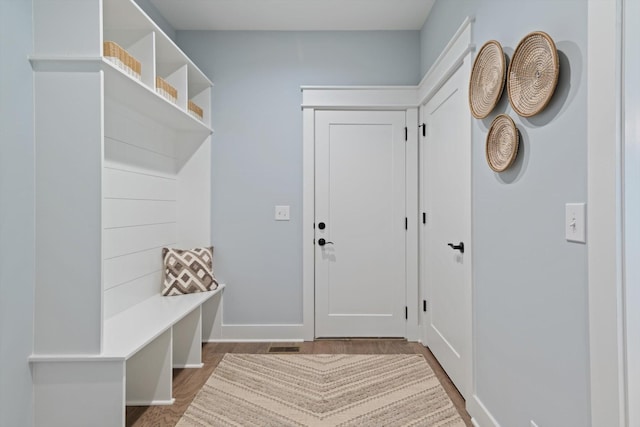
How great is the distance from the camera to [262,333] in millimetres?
3303

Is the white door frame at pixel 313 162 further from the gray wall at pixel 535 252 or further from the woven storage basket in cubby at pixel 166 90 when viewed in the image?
the gray wall at pixel 535 252

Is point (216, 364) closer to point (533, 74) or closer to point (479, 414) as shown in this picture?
point (479, 414)

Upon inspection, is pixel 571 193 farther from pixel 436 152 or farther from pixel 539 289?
pixel 436 152

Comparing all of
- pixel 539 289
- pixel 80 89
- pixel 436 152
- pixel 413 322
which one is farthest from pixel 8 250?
pixel 413 322

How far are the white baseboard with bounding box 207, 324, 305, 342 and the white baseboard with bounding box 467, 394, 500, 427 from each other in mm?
1542

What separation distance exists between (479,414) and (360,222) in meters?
1.69

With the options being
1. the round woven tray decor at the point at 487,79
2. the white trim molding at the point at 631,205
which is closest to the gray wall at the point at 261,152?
the round woven tray decor at the point at 487,79

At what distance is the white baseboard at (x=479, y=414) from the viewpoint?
1842 millimetres

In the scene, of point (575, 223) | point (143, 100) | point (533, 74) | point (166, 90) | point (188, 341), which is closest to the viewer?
point (575, 223)

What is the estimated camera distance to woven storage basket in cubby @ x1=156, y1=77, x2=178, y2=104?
2.35m

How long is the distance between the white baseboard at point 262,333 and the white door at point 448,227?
1057mm

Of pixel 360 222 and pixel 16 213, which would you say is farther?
pixel 360 222


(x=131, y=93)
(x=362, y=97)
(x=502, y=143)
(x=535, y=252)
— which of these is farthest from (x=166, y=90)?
(x=535, y=252)

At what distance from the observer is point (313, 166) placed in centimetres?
329
